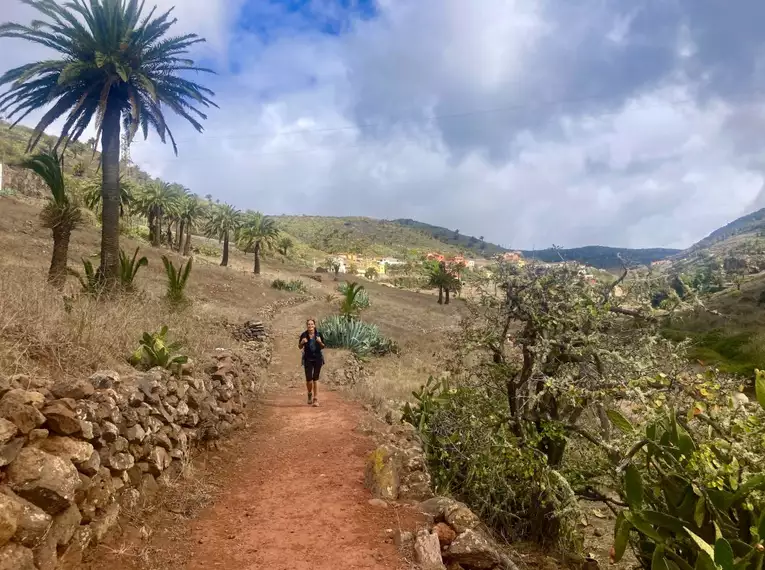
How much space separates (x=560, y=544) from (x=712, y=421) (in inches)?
112

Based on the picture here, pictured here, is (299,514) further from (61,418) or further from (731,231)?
(731,231)

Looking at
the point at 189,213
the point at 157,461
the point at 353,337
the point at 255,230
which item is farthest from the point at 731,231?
the point at 157,461

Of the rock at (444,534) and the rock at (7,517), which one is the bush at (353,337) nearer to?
the rock at (444,534)

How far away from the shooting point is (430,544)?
4.53m

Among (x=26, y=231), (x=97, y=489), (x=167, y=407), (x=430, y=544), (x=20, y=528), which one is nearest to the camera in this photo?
(x=20, y=528)

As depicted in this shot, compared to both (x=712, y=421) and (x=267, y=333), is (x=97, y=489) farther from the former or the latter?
(x=267, y=333)

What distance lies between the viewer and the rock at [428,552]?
4.37 meters

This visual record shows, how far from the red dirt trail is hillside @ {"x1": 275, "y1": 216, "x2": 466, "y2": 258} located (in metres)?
98.2

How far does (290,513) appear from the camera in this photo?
5.37 meters

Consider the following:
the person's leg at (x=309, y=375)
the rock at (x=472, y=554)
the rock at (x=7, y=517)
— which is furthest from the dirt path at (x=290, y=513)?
the person's leg at (x=309, y=375)

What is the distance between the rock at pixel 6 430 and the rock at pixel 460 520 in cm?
370

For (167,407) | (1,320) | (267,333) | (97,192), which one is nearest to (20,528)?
(1,320)

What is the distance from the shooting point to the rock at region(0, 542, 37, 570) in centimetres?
294

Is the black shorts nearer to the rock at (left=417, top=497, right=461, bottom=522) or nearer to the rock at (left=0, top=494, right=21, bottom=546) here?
the rock at (left=417, top=497, right=461, bottom=522)
